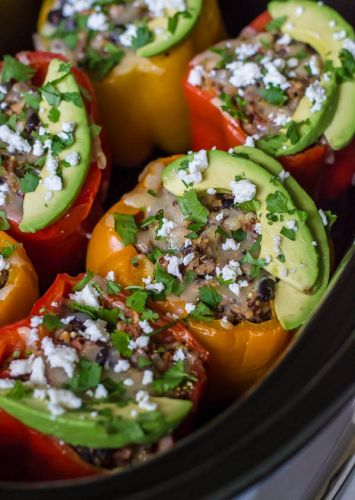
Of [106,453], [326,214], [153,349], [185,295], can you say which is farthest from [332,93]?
[106,453]

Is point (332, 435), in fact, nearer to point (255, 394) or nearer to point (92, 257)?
point (255, 394)

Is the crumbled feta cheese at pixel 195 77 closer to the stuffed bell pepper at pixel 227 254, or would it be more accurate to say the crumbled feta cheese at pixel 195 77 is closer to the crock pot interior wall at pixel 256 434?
the stuffed bell pepper at pixel 227 254

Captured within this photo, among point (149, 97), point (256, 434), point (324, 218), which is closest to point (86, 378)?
point (256, 434)

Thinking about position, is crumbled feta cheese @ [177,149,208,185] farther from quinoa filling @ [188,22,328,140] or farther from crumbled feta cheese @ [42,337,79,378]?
crumbled feta cheese @ [42,337,79,378]

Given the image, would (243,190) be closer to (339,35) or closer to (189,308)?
(189,308)

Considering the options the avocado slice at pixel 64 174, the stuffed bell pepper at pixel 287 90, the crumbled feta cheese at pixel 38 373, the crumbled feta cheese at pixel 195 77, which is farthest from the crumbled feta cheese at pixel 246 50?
the crumbled feta cheese at pixel 38 373

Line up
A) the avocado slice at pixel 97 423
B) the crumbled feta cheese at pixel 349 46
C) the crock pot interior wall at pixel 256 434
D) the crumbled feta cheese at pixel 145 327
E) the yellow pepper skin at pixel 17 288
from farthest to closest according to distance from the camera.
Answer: the crumbled feta cheese at pixel 349 46 → the yellow pepper skin at pixel 17 288 → the crumbled feta cheese at pixel 145 327 → the avocado slice at pixel 97 423 → the crock pot interior wall at pixel 256 434

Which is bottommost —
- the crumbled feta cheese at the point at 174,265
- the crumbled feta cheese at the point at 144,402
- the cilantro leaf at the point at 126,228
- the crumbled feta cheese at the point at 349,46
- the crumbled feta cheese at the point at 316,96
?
the crumbled feta cheese at the point at 144,402
